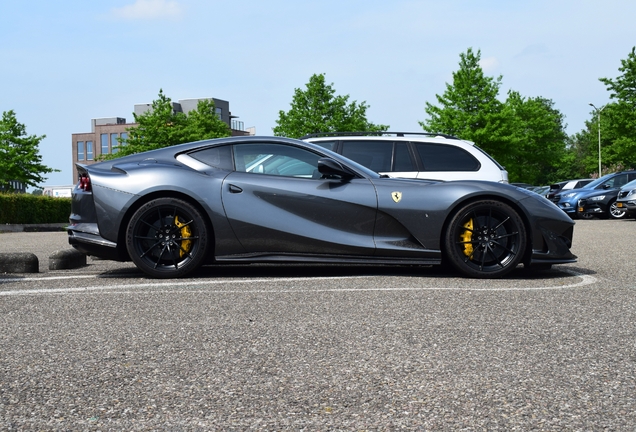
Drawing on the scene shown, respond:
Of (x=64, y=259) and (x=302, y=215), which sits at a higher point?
(x=302, y=215)

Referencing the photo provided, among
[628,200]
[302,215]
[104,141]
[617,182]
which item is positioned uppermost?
[104,141]

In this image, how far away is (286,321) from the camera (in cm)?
451

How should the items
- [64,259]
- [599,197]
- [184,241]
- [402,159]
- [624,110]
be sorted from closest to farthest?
[184,241], [64,259], [402,159], [599,197], [624,110]

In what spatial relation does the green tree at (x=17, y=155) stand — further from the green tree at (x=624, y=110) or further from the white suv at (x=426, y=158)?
the white suv at (x=426, y=158)

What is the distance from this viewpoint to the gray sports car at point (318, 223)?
6668 millimetres

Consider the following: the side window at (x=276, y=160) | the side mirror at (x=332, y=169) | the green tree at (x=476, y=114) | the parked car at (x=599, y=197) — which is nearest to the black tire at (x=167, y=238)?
the side window at (x=276, y=160)

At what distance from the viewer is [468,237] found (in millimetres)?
6719

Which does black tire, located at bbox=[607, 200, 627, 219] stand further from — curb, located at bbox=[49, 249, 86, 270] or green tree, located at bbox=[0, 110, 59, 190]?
green tree, located at bbox=[0, 110, 59, 190]

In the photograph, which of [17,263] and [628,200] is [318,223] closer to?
[17,263]

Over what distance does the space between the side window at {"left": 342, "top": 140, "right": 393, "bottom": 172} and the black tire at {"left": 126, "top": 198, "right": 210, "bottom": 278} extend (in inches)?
137

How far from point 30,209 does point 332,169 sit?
23089 millimetres

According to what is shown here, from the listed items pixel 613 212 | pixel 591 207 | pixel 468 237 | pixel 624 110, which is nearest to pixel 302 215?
pixel 468 237

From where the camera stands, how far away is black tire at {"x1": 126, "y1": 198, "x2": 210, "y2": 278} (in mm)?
6648

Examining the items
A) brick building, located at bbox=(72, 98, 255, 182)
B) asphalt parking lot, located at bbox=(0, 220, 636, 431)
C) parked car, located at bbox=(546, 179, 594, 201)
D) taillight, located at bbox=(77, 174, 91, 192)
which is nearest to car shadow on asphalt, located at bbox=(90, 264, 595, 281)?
asphalt parking lot, located at bbox=(0, 220, 636, 431)
